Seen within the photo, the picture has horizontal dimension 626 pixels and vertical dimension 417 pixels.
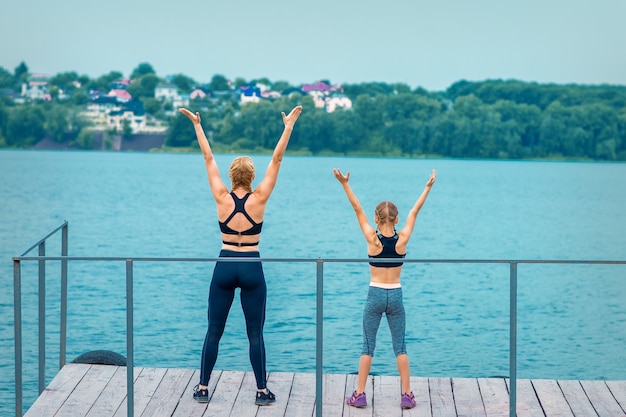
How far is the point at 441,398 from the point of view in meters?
7.46

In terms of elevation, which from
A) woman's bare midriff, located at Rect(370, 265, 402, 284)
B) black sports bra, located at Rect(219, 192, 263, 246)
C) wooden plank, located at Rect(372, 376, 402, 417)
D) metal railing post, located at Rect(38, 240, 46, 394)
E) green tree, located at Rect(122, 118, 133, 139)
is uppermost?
green tree, located at Rect(122, 118, 133, 139)

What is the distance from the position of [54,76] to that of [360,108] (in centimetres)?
3590

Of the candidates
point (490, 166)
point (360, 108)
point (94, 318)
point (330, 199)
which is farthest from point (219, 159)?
point (94, 318)

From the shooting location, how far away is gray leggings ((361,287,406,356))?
22.7 ft

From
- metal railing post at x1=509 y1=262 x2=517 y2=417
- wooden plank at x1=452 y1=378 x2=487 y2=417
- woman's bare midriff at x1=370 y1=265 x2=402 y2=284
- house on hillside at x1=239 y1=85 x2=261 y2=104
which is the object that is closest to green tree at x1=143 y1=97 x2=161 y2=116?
house on hillside at x1=239 y1=85 x2=261 y2=104

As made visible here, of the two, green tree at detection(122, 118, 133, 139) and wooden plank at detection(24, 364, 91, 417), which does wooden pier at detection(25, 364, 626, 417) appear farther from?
green tree at detection(122, 118, 133, 139)

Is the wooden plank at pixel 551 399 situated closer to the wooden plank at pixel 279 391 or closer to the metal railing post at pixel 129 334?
the wooden plank at pixel 279 391

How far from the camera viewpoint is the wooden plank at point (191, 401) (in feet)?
23.2

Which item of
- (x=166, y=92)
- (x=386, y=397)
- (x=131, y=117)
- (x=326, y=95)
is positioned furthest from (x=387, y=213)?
(x=131, y=117)

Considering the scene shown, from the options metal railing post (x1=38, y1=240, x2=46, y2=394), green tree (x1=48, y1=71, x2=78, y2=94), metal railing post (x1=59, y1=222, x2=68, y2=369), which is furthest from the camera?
green tree (x1=48, y1=71, x2=78, y2=94)

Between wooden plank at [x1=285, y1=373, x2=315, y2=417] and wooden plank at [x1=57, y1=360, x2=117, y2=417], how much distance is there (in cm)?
139

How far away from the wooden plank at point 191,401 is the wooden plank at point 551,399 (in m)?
2.31

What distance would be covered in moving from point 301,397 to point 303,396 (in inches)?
1.1

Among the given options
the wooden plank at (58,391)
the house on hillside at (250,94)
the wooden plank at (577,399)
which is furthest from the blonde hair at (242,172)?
the house on hillside at (250,94)
